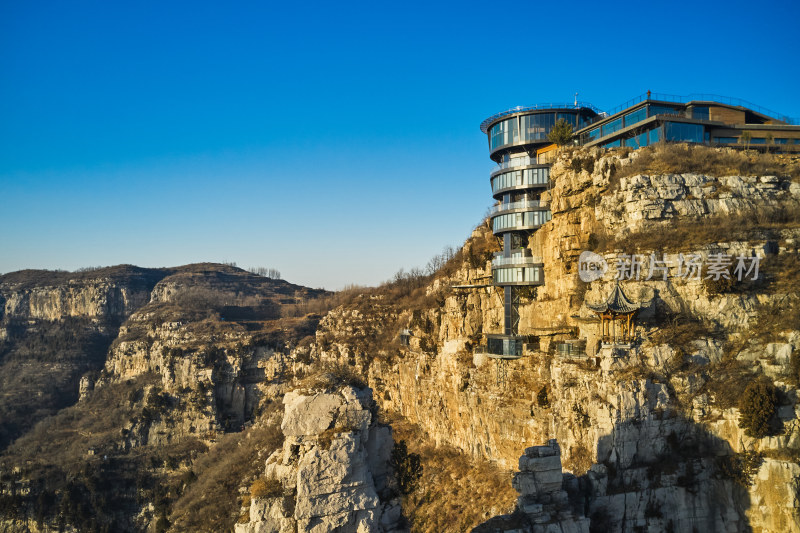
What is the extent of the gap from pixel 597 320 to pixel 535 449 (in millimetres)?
14407

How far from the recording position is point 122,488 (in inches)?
3118

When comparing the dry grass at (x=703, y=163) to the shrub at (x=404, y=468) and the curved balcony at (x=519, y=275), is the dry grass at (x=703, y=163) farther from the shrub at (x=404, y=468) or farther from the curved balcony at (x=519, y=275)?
the shrub at (x=404, y=468)

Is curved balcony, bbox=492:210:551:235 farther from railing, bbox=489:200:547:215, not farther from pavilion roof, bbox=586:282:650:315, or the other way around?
pavilion roof, bbox=586:282:650:315

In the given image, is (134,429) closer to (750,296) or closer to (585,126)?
(585,126)

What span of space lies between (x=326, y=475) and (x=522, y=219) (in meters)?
33.4

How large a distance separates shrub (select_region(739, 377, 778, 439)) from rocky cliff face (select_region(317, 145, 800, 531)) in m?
0.50

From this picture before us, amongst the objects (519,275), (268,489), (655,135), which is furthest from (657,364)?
(268,489)

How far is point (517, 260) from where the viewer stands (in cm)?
4603

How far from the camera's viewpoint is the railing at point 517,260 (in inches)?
1786

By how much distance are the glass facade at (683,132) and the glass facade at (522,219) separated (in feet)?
36.0

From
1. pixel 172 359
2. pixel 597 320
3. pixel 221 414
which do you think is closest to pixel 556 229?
pixel 597 320

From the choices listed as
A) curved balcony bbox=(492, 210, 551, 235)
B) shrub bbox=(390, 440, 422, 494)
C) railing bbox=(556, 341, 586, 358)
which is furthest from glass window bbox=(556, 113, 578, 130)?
shrub bbox=(390, 440, 422, 494)

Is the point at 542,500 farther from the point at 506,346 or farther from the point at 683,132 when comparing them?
the point at 683,132

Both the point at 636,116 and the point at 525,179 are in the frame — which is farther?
the point at 525,179
